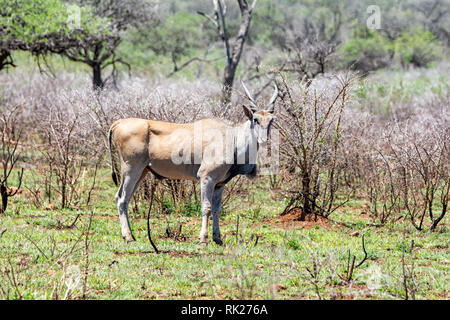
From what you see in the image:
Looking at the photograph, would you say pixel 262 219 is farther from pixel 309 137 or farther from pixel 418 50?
pixel 418 50

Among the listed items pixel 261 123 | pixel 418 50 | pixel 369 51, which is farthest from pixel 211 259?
pixel 418 50

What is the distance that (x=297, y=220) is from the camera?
10.2 m

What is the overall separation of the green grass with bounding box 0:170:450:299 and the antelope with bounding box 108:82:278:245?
0.68m

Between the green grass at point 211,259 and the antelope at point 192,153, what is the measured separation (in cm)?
68

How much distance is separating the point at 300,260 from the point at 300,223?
2.84 m

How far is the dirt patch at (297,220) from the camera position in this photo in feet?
32.5

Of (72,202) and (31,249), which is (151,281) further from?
(72,202)

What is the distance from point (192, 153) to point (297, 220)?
281cm

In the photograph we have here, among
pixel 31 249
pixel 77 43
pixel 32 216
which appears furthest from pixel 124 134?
pixel 77 43

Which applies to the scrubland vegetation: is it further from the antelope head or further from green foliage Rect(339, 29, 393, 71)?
green foliage Rect(339, 29, 393, 71)

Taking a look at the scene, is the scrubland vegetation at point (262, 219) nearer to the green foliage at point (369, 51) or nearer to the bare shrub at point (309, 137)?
the bare shrub at point (309, 137)

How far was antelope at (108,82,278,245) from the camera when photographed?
8.18m

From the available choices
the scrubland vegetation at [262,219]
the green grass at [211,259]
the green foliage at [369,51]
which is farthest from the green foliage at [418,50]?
the green grass at [211,259]

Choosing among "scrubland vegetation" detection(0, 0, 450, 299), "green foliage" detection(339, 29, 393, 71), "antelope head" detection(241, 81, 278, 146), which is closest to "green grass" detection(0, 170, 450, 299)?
"scrubland vegetation" detection(0, 0, 450, 299)
